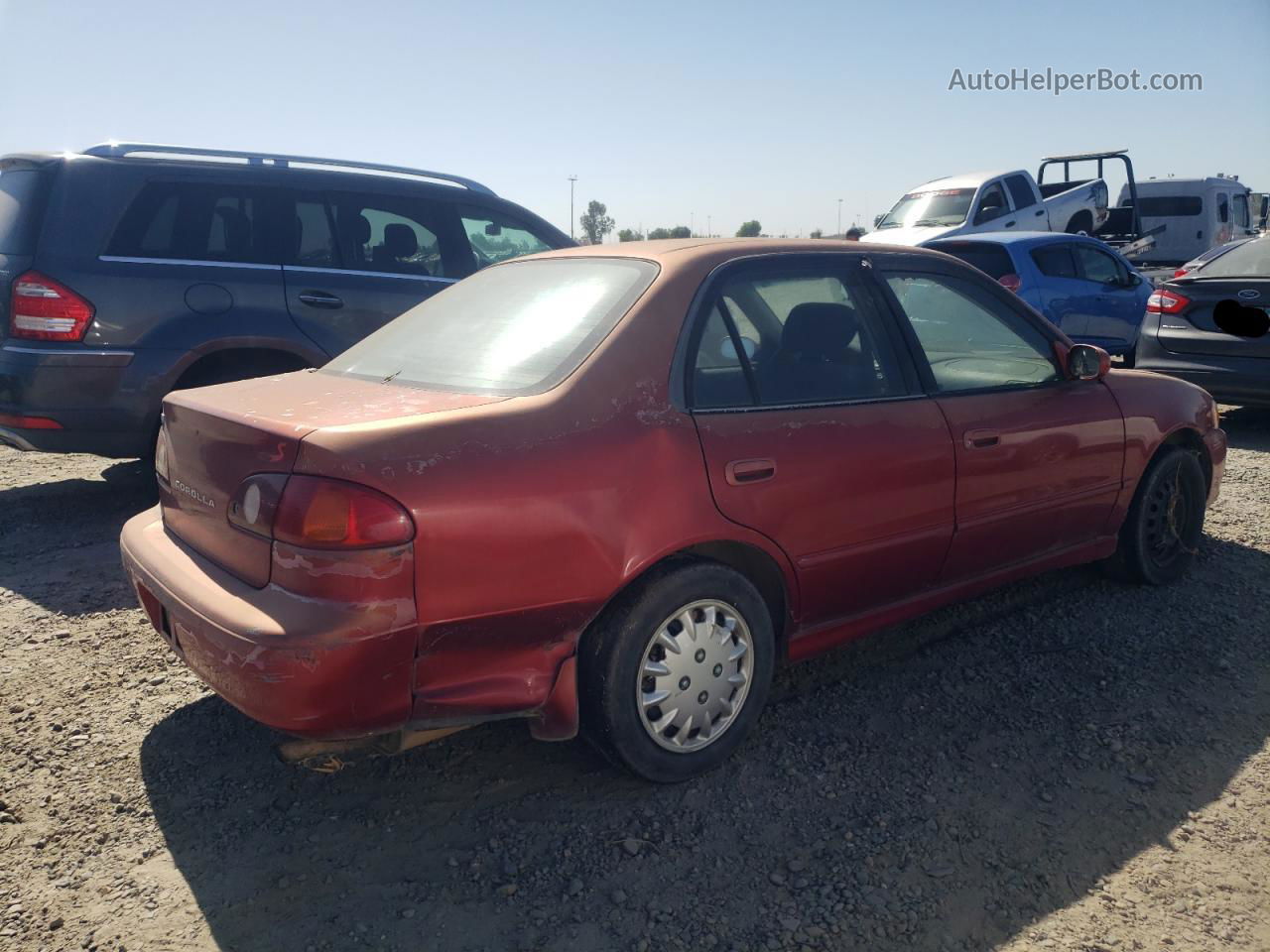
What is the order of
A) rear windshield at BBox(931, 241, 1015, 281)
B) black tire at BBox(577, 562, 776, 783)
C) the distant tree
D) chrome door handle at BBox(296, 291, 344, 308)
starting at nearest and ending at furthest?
black tire at BBox(577, 562, 776, 783) → chrome door handle at BBox(296, 291, 344, 308) → rear windshield at BBox(931, 241, 1015, 281) → the distant tree

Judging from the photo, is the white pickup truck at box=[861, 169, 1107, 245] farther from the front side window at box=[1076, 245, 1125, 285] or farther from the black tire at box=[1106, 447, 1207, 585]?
the black tire at box=[1106, 447, 1207, 585]

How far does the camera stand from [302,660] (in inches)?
91.5

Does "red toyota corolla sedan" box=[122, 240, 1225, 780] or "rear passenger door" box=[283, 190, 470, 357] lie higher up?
"rear passenger door" box=[283, 190, 470, 357]

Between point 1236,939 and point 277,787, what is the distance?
98.3 inches

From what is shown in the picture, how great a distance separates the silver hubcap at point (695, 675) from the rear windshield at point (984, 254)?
7097mm

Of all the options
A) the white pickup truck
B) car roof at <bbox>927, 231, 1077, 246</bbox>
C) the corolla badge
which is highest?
the white pickup truck

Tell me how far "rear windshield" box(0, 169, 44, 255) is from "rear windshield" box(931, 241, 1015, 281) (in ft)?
23.2

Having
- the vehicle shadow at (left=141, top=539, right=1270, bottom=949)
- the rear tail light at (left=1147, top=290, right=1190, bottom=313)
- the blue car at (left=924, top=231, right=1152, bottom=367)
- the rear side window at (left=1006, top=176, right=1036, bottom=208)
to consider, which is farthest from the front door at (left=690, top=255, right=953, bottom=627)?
the rear side window at (left=1006, top=176, right=1036, bottom=208)

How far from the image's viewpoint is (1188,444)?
4.67 metres

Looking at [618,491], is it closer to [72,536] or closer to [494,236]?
[72,536]

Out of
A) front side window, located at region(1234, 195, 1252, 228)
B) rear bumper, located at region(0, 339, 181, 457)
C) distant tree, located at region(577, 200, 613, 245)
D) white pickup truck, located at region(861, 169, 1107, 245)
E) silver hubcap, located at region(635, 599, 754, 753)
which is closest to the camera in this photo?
silver hubcap, located at region(635, 599, 754, 753)

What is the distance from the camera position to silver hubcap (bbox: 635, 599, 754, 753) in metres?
2.83

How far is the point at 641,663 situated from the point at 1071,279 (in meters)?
8.41

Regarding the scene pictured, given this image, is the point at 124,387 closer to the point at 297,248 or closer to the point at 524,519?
the point at 297,248
